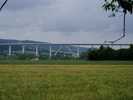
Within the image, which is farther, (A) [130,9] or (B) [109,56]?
(B) [109,56]

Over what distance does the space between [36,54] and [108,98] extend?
465 feet

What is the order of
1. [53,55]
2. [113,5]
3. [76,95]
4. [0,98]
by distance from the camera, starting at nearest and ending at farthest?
[113,5] → [0,98] → [76,95] → [53,55]

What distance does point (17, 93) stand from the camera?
64.2ft

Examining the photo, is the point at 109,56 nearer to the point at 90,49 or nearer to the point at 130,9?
the point at 90,49

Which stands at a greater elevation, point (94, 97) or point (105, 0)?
point (105, 0)

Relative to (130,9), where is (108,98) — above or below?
below

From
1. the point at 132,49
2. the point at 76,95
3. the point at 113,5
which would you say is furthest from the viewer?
the point at 132,49

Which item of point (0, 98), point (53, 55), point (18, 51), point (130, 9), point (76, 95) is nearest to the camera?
point (130, 9)

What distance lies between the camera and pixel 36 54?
159 metres

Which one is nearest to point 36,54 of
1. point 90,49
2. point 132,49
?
point 90,49

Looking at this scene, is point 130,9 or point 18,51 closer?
point 130,9

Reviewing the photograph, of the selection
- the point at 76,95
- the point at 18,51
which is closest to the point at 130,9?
the point at 76,95

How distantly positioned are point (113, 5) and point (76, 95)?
22.5 feet

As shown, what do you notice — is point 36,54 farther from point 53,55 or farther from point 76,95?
point 76,95
